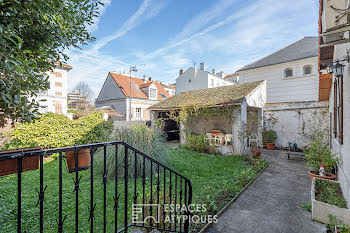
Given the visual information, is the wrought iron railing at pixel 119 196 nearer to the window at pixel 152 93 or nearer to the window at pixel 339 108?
the window at pixel 339 108

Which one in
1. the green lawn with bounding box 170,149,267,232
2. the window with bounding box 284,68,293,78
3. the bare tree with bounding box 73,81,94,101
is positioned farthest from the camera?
the bare tree with bounding box 73,81,94,101

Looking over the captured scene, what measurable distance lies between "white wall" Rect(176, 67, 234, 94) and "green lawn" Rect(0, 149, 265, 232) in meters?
14.4

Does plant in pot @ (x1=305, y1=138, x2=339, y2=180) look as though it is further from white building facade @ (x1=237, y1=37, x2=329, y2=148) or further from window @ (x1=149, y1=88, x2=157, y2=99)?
window @ (x1=149, y1=88, x2=157, y2=99)

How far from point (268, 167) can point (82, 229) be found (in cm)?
629

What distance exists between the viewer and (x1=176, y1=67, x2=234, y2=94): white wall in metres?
19.3

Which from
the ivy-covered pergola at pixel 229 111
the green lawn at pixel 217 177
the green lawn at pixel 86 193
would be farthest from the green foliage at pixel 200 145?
the green lawn at pixel 86 193

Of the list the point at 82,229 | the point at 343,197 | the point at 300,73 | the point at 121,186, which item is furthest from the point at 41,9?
the point at 300,73

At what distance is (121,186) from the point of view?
4293mm

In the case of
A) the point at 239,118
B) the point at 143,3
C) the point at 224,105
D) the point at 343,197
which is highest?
the point at 143,3

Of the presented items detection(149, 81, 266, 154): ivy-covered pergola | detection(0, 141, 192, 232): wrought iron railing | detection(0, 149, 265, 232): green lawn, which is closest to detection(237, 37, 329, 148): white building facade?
detection(149, 81, 266, 154): ivy-covered pergola

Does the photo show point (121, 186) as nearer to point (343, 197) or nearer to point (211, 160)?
point (211, 160)

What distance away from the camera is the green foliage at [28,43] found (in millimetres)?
1496

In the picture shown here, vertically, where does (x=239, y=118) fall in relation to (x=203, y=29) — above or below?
below

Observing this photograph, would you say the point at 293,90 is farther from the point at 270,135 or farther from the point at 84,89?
the point at 84,89
